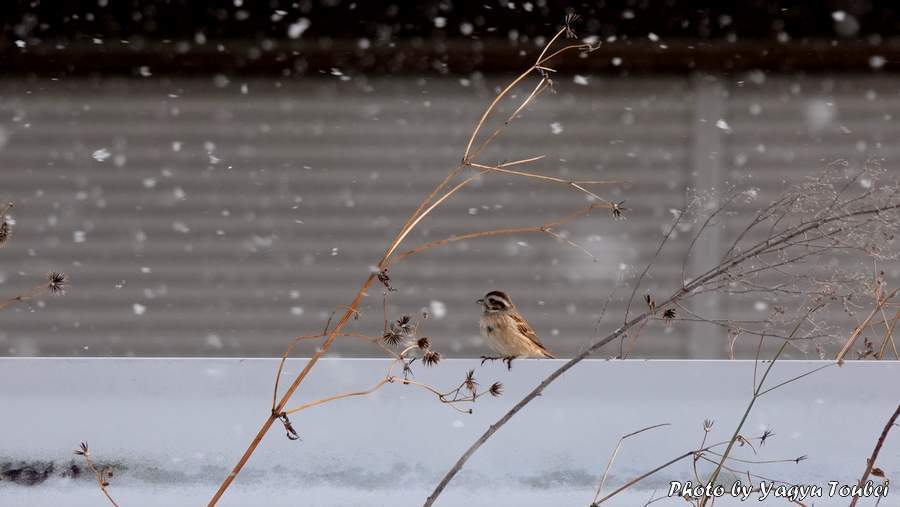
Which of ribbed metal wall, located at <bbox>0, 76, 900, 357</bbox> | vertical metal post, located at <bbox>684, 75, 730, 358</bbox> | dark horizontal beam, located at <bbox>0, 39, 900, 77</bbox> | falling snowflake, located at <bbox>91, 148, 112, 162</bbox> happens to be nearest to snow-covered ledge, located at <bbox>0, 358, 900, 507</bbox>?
vertical metal post, located at <bbox>684, 75, 730, 358</bbox>

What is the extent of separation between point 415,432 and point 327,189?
18.4ft

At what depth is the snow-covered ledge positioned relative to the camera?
5.49 ft

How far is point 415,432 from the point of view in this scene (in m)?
1.72

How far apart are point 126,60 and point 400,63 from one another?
80.9 inches

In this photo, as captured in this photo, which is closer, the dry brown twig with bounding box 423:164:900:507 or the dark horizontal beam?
the dry brown twig with bounding box 423:164:900:507

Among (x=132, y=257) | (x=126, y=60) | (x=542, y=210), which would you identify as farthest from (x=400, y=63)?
(x=132, y=257)

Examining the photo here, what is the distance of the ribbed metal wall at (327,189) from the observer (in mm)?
7039

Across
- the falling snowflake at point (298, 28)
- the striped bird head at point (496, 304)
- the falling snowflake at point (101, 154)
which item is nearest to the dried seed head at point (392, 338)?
the striped bird head at point (496, 304)

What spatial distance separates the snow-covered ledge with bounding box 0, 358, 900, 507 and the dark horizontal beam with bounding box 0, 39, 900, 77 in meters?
5.32

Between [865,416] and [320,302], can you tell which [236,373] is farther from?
[320,302]

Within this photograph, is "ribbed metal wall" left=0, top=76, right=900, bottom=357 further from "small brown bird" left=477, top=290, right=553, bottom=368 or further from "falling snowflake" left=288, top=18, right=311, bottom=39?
"small brown bird" left=477, top=290, right=553, bottom=368

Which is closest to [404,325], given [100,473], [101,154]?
[100,473]

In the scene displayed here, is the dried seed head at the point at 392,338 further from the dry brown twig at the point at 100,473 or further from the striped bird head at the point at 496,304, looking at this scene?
the striped bird head at the point at 496,304

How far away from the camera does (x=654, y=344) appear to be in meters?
7.02
